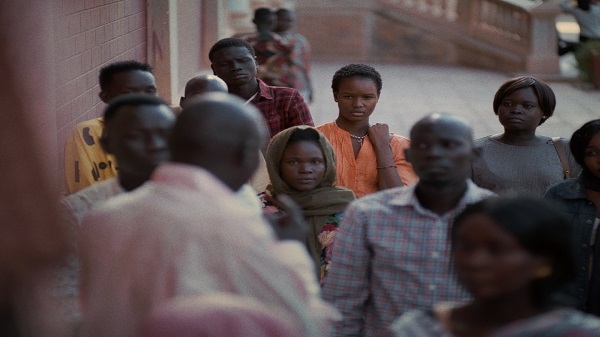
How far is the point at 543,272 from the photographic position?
333 centimetres

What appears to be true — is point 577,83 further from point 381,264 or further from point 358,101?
point 381,264

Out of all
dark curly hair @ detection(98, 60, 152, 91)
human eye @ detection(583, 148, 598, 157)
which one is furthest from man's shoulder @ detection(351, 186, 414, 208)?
dark curly hair @ detection(98, 60, 152, 91)

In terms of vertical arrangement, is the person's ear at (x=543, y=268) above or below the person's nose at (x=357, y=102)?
above

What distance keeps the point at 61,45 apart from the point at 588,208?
12.1 feet

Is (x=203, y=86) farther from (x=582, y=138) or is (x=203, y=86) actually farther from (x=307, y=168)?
(x=582, y=138)

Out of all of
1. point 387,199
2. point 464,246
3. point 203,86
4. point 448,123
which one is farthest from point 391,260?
point 203,86

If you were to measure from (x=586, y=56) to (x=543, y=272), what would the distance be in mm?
15956

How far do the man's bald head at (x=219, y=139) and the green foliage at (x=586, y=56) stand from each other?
15.8 metres

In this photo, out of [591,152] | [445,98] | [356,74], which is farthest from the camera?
[445,98]

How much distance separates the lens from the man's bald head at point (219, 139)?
130 inches

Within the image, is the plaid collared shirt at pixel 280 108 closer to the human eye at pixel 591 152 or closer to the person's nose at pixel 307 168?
the person's nose at pixel 307 168

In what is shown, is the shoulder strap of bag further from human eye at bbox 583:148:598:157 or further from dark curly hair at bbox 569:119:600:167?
human eye at bbox 583:148:598:157

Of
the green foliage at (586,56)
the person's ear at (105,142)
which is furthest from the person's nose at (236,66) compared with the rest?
the green foliage at (586,56)

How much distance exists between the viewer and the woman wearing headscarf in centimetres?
571
